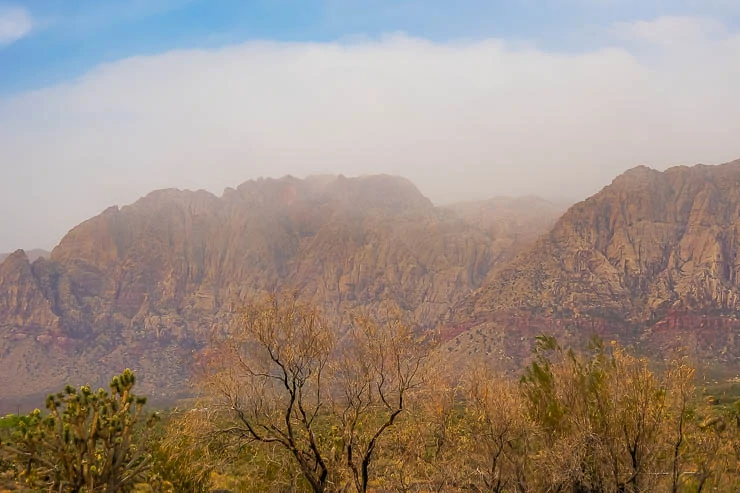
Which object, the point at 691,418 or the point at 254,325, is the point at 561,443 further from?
the point at 254,325

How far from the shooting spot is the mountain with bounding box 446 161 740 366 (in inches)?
5886

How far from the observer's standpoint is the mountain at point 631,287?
490 ft

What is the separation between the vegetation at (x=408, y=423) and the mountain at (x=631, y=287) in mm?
119514

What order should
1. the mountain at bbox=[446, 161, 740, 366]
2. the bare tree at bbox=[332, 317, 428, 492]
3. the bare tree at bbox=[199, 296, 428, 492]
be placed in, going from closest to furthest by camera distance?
the bare tree at bbox=[199, 296, 428, 492] < the bare tree at bbox=[332, 317, 428, 492] < the mountain at bbox=[446, 161, 740, 366]

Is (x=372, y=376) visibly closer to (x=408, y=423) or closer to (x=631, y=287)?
(x=408, y=423)

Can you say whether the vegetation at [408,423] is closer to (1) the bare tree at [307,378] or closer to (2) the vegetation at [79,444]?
(1) the bare tree at [307,378]

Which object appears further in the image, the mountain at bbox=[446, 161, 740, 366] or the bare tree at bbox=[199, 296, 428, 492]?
the mountain at bbox=[446, 161, 740, 366]

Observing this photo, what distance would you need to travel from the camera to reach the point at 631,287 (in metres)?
174

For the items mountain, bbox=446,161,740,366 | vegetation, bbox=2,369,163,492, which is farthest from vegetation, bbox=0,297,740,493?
mountain, bbox=446,161,740,366

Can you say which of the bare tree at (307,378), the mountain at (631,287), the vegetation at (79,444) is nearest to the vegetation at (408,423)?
the bare tree at (307,378)

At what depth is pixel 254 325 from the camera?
729 inches

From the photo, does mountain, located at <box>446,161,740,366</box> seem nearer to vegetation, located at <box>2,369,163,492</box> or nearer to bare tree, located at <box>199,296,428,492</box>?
bare tree, located at <box>199,296,428,492</box>

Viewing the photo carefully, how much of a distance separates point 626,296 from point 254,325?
566 feet

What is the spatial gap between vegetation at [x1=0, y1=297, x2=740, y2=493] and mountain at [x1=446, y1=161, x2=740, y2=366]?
120 metres
